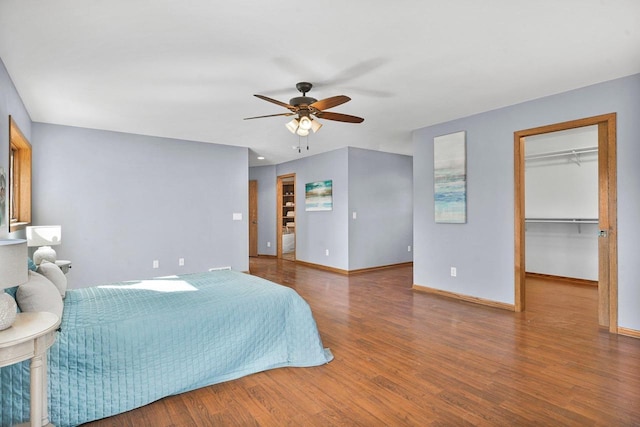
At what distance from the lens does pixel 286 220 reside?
9.48 metres

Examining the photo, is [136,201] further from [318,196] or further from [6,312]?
[6,312]

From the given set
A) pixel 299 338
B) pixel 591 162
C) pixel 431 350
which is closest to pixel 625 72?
pixel 591 162

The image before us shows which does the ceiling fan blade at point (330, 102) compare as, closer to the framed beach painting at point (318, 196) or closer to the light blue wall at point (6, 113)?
the light blue wall at point (6, 113)

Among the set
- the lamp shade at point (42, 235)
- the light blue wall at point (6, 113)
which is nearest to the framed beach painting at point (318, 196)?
the lamp shade at point (42, 235)

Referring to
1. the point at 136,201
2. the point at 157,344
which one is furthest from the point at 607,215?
the point at 136,201

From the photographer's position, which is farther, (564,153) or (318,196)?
(318,196)

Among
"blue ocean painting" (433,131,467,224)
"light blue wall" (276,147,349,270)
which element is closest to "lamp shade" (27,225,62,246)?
"light blue wall" (276,147,349,270)

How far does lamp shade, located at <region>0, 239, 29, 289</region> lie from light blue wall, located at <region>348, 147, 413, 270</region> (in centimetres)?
509

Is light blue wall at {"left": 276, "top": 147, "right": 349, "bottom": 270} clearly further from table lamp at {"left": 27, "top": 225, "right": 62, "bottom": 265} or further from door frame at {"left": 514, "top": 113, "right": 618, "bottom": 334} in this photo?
table lamp at {"left": 27, "top": 225, "right": 62, "bottom": 265}

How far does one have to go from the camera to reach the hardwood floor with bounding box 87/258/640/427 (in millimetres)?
1932

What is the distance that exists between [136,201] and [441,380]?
4.74m

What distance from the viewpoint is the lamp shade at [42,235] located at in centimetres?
365

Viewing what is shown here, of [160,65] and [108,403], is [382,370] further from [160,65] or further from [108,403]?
[160,65]

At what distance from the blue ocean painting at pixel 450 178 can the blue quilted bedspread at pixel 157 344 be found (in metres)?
2.79
